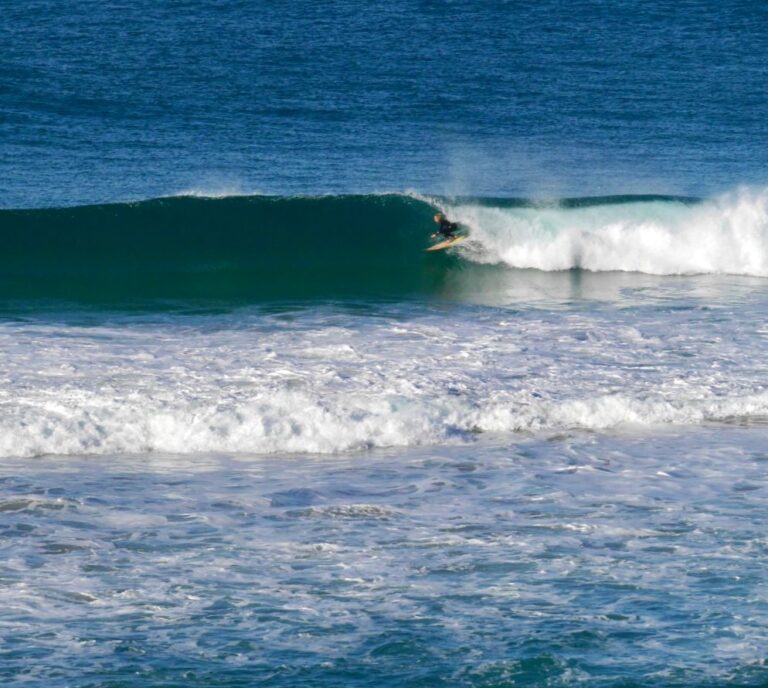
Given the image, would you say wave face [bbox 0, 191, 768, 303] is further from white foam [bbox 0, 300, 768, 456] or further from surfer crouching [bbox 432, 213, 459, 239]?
white foam [bbox 0, 300, 768, 456]

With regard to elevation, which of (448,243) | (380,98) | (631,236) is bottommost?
(448,243)

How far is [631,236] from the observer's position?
1822cm

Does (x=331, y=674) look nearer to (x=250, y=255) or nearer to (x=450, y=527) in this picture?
(x=450, y=527)

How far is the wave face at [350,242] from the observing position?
16875mm

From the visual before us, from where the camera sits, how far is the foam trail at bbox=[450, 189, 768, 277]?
58.0 ft

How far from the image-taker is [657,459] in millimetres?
9375

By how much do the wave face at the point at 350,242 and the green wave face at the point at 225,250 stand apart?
0.06ft

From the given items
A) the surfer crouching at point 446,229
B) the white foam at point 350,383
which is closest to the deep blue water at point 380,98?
the surfer crouching at point 446,229

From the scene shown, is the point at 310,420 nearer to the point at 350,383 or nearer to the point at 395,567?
the point at 350,383

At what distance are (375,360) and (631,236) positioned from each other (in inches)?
294

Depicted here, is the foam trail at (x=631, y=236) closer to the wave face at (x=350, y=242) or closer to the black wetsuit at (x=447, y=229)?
the wave face at (x=350, y=242)

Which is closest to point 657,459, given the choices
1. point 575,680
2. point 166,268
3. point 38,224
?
point 575,680

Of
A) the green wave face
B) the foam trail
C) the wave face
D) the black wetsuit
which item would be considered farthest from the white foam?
the black wetsuit

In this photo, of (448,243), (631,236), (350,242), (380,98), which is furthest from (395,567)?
(380,98)
